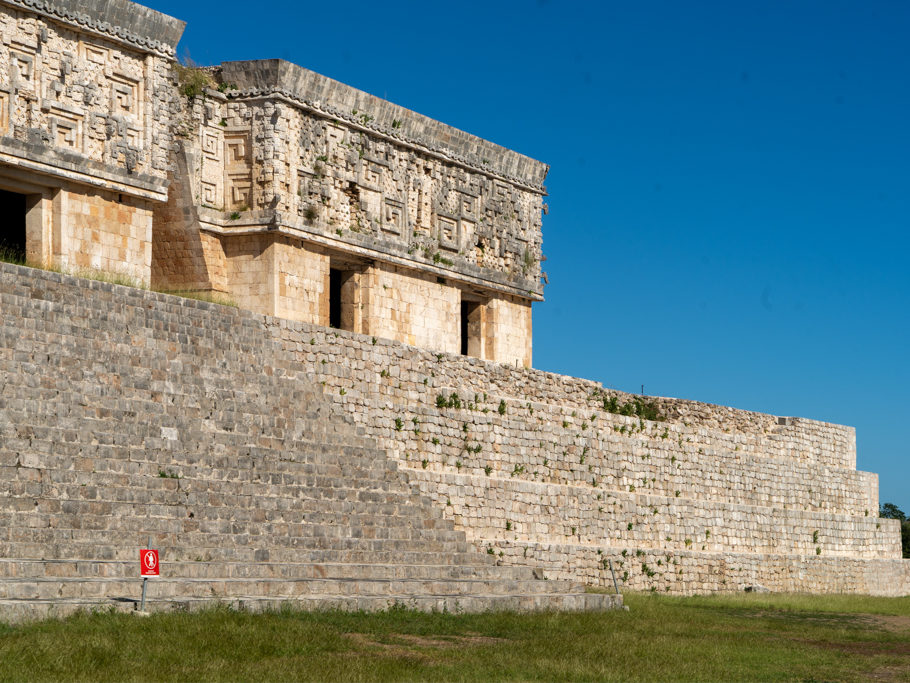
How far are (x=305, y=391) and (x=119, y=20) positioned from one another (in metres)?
6.23

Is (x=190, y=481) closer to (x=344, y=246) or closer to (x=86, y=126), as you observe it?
(x=86, y=126)

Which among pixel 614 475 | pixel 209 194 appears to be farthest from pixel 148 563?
pixel 614 475

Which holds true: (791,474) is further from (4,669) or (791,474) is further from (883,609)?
(4,669)

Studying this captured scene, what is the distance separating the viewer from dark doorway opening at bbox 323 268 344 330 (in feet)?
83.7

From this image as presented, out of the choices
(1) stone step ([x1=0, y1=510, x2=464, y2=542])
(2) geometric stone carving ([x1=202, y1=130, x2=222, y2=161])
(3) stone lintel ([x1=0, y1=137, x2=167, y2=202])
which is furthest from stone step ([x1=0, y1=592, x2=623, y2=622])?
(2) geometric stone carving ([x1=202, y1=130, x2=222, y2=161])

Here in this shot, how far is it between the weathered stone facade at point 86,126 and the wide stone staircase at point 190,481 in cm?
256

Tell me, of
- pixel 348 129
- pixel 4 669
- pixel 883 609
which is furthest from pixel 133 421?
pixel 883 609

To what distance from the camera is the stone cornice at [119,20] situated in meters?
20.1

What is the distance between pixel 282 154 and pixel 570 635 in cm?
1132

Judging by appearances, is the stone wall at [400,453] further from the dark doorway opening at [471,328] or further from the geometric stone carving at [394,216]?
the geometric stone carving at [394,216]

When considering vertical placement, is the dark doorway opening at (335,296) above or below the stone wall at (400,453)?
above

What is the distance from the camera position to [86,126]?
20.3 metres

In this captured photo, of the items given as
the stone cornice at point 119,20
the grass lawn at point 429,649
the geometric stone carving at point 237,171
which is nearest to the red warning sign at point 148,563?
the grass lawn at point 429,649

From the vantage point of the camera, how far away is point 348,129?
24.6 m
